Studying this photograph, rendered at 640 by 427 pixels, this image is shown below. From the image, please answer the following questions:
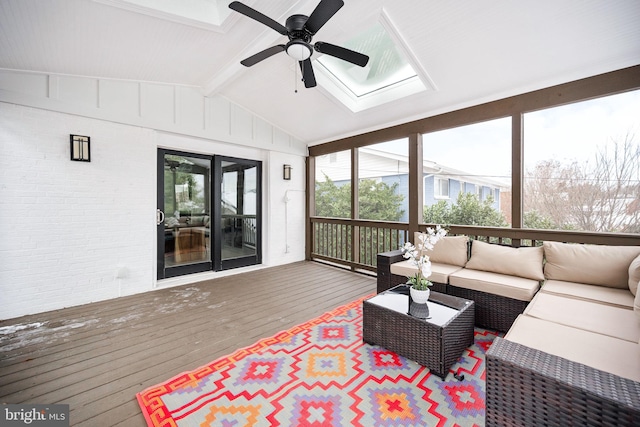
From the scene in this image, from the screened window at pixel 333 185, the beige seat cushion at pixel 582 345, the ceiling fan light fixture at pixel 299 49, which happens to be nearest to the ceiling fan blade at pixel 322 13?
the ceiling fan light fixture at pixel 299 49

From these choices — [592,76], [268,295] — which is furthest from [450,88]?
[268,295]

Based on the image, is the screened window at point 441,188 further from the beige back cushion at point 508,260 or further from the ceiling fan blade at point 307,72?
the ceiling fan blade at point 307,72

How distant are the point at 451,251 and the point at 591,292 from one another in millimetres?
1290

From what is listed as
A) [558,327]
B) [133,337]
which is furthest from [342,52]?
[133,337]

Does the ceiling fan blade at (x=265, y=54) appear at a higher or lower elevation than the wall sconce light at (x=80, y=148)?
higher

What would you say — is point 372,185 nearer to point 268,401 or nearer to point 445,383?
point 445,383

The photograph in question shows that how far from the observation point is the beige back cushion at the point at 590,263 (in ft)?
8.03

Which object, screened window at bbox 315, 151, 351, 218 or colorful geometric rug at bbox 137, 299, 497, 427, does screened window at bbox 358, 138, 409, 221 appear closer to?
screened window at bbox 315, 151, 351, 218

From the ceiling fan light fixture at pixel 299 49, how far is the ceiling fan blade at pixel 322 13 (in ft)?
0.42

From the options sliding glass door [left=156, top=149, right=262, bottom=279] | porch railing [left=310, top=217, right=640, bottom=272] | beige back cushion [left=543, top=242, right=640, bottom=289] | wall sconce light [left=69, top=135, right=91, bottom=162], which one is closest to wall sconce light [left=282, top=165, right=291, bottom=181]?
sliding glass door [left=156, top=149, right=262, bottom=279]

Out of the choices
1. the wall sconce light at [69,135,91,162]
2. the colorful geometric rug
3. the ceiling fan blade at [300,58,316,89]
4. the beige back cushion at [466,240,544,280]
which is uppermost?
the ceiling fan blade at [300,58,316,89]

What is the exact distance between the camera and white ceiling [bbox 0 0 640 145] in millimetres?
2381

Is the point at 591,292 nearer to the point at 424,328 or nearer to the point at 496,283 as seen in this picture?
the point at 496,283

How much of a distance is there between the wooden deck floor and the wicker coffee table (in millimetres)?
971
